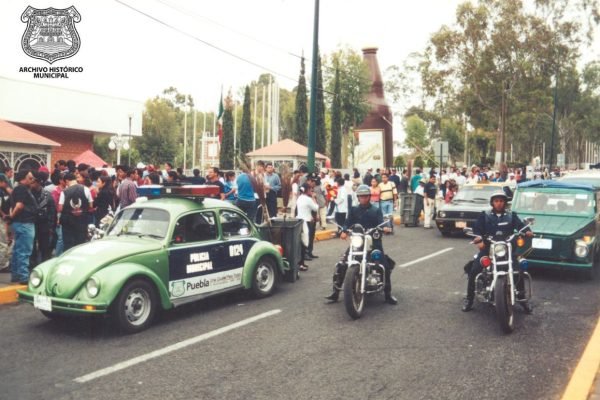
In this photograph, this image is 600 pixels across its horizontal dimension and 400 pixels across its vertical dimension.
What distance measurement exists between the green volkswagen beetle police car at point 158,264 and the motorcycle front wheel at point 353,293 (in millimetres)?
1776

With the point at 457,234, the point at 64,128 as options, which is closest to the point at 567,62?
the point at 457,234

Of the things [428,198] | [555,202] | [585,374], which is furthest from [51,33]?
[585,374]

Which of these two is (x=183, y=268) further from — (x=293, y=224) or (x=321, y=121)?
(x=321, y=121)

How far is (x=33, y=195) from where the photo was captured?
369 inches

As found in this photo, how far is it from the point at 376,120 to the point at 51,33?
107 ft

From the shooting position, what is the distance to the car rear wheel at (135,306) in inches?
265

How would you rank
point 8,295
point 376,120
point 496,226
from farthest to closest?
point 376,120
point 8,295
point 496,226

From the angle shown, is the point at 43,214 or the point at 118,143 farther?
the point at 118,143

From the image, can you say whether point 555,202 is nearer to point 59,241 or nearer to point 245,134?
point 59,241

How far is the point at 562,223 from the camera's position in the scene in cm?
1062

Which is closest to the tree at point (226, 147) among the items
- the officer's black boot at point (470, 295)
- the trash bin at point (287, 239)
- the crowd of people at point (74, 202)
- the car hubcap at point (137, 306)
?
the crowd of people at point (74, 202)

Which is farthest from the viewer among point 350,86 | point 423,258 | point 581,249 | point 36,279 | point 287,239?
point 350,86

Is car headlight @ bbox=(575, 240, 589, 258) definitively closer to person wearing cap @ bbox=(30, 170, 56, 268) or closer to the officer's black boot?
the officer's black boot

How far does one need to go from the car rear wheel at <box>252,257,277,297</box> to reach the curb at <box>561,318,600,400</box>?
15.1 ft
